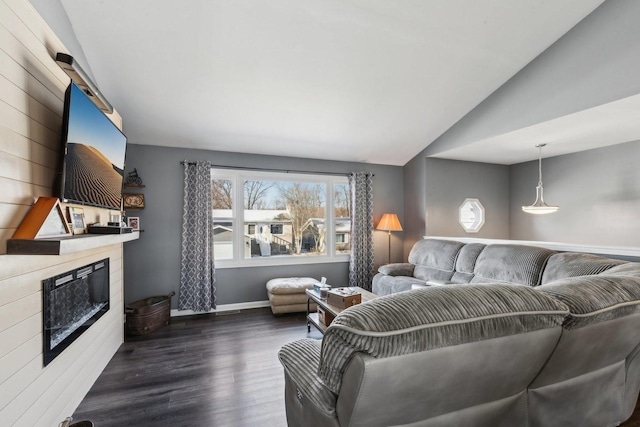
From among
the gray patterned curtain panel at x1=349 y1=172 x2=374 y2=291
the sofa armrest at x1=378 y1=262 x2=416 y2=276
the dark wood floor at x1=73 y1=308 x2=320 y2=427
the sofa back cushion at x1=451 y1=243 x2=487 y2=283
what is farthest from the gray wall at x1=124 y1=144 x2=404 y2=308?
the sofa back cushion at x1=451 y1=243 x2=487 y2=283

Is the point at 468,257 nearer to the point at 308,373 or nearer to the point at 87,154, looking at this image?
the point at 308,373

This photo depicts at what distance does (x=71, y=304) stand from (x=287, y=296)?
7.52 ft

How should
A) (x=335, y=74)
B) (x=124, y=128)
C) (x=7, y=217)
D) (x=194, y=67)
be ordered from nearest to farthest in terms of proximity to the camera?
(x=7, y=217), (x=194, y=67), (x=335, y=74), (x=124, y=128)

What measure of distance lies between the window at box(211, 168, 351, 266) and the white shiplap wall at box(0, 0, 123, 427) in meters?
2.23

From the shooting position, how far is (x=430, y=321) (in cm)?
81

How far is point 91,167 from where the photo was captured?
1.97 m

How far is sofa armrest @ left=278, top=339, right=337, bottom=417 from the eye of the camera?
3.17 ft

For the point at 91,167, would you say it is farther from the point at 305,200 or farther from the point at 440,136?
the point at 440,136

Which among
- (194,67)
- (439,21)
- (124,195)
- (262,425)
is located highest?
(439,21)

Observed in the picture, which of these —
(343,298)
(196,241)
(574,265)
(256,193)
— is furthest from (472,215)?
(196,241)

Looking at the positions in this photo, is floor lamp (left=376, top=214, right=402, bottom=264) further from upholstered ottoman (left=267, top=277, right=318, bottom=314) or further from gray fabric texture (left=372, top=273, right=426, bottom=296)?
upholstered ottoman (left=267, top=277, right=318, bottom=314)

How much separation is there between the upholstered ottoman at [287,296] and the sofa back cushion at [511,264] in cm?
205

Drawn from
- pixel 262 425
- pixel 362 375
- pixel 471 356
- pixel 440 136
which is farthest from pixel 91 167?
pixel 440 136

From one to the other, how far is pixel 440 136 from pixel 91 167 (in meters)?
4.09
